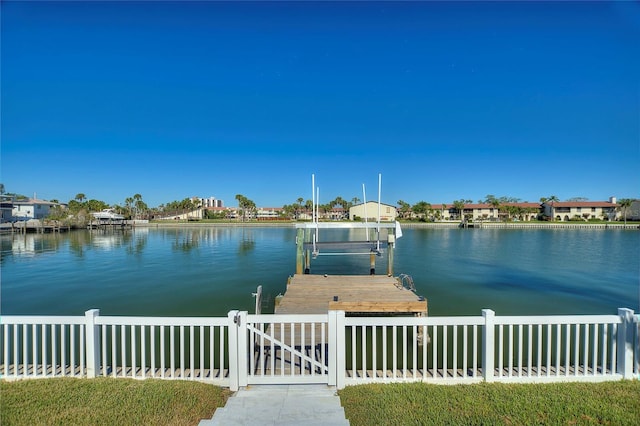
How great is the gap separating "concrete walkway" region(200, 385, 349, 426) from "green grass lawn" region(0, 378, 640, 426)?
0.23 metres

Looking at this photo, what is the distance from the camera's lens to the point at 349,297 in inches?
362

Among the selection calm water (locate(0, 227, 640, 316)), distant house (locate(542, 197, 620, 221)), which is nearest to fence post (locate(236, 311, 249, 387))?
calm water (locate(0, 227, 640, 316))

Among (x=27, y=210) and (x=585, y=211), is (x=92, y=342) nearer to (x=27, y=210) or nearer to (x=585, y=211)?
(x=27, y=210)

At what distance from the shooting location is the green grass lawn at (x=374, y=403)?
10.5 ft

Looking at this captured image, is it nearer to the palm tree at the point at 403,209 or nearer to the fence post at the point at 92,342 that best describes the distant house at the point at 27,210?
the fence post at the point at 92,342

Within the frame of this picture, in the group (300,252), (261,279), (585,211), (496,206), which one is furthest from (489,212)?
(300,252)

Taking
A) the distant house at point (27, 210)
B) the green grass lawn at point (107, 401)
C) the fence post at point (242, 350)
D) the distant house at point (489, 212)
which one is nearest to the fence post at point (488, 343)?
the fence post at point (242, 350)

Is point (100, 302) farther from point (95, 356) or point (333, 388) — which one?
point (333, 388)

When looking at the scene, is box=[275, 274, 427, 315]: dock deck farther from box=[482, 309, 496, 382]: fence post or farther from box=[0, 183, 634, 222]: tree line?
box=[0, 183, 634, 222]: tree line

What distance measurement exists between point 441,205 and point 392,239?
3494 inches

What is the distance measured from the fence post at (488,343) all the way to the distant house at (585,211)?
9370 cm

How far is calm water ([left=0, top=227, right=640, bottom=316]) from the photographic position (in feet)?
38.7

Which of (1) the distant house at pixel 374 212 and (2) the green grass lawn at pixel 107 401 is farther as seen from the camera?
(1) the distant house at pixel 374 212

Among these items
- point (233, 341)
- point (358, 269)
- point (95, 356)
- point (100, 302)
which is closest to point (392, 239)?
point (358, 269)
